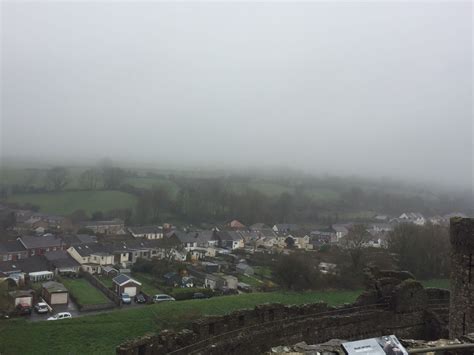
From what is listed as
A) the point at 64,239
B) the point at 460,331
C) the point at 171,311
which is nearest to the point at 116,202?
the point at 64,239

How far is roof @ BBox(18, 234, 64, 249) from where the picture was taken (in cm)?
4875

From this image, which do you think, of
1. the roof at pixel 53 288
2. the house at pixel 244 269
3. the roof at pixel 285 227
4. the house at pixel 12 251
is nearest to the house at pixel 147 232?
the house at pixel 12 251

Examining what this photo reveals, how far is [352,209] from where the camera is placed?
97.1 meters

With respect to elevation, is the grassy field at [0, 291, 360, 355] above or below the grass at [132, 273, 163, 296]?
above

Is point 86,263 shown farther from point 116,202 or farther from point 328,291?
point 116,202

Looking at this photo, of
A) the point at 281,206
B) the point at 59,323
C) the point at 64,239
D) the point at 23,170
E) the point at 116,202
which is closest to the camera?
the point at 59,323

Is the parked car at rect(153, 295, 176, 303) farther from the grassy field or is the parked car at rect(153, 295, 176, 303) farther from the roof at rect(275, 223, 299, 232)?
the roof at rect(275, 223, 299, 232)

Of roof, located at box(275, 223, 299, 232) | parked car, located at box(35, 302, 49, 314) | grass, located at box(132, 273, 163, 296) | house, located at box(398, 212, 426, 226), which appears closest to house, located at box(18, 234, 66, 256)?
grass, located at box(132, 273, 163, 296)

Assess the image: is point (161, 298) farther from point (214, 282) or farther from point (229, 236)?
point (229, 236)

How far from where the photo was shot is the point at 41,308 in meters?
27.9

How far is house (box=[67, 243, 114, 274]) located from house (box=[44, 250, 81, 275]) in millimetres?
760

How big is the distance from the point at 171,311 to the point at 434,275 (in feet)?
80.4

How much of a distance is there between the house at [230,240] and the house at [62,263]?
22.4 meters

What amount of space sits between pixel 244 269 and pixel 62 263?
1857 centimetres
